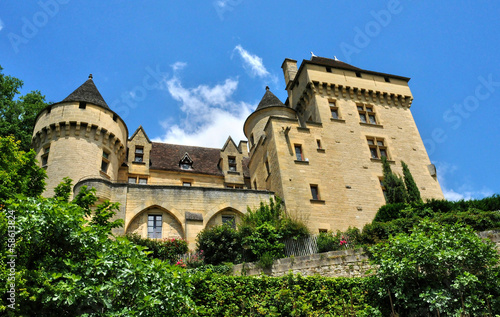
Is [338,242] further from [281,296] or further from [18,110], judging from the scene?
[18,110]

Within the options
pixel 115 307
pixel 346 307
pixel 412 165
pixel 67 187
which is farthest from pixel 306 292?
pixel 412 165

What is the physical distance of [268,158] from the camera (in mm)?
26500

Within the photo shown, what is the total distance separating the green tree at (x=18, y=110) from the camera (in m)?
27.1

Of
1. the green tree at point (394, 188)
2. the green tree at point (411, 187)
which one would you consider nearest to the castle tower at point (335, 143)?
the green tree at point (394, 188)

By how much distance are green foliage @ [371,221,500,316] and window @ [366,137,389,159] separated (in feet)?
49.3

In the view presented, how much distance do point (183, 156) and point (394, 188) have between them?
586 inches

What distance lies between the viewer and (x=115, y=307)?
9.17 metres

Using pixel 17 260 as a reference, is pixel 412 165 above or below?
above

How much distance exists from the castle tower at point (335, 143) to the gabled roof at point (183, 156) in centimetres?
312

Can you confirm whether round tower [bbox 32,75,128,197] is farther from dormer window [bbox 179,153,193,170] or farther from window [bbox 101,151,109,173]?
dormer window [bbox 179,153,193,170]

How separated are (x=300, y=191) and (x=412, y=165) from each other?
9313 millimetres

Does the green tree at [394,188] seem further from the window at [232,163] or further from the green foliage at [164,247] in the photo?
the green foliage at [164,247]

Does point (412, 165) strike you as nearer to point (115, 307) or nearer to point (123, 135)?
point (123, 135)

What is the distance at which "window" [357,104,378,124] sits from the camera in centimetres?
2953
